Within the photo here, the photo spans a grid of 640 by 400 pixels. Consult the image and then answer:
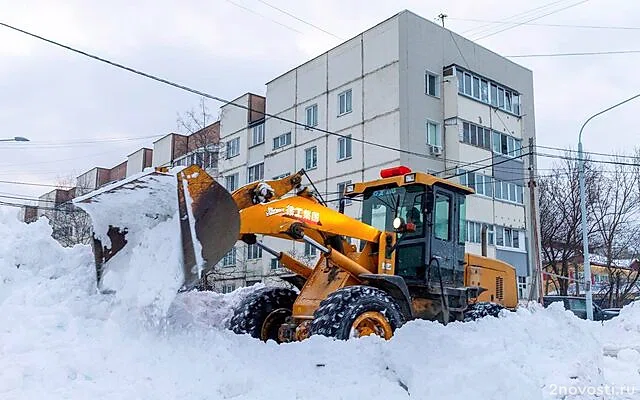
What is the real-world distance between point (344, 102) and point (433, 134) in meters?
4.60

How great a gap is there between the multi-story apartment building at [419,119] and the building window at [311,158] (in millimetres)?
64

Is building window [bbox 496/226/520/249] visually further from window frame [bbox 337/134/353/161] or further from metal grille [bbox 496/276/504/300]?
metal grille [bbox 496/276/504/300]

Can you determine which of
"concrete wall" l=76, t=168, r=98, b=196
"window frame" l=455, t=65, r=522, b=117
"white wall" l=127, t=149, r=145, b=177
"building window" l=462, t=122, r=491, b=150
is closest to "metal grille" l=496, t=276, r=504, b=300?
"building window" l=462, t=122, r=491, b=150

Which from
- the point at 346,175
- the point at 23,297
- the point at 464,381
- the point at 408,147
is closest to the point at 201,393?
the point at 23,297

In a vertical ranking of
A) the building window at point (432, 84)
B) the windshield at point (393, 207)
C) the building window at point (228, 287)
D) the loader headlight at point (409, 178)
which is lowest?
the building window at point (228, 287)

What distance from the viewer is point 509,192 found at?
98.5ft

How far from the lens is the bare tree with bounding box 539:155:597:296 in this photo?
3950 cm

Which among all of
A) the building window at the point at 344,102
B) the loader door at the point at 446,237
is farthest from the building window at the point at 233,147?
the loader door at the point at 446,237

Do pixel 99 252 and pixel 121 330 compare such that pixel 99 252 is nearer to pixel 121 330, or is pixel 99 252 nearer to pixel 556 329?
pixel 121 330

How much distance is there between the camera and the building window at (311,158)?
3086cm

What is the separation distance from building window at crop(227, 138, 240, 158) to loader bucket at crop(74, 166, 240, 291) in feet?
101

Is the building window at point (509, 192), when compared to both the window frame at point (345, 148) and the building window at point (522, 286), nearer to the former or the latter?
the building window at point (522, 286)

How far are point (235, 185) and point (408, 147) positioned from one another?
46.7 feet

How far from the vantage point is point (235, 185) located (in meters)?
37.5
